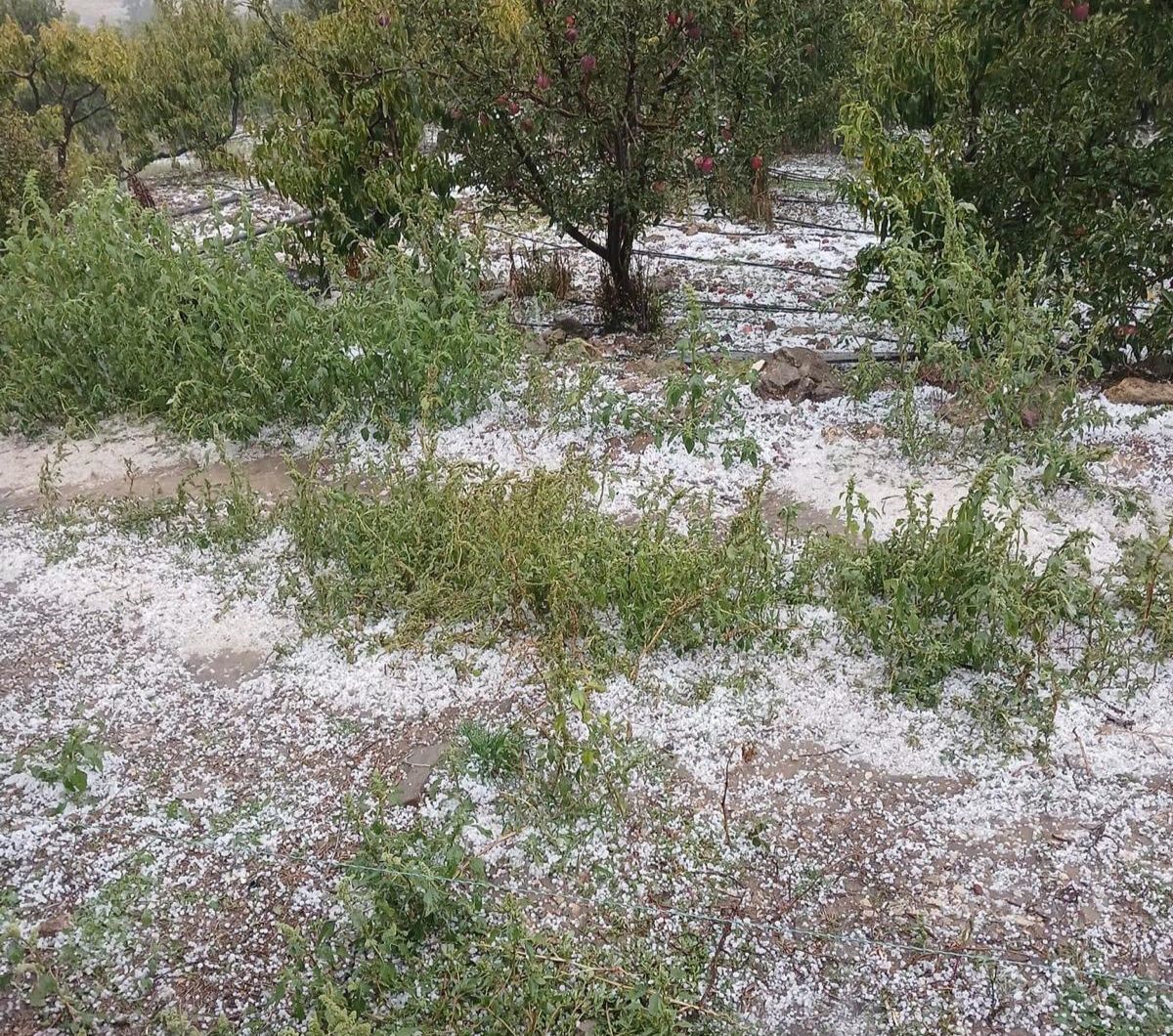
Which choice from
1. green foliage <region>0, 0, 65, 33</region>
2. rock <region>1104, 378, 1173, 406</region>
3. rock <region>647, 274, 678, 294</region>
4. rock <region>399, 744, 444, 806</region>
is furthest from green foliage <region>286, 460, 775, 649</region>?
green foliage <region>0, 0, 65, 33</region>

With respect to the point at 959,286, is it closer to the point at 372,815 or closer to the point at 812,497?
the point at 812,497

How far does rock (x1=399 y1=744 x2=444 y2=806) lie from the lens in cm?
249

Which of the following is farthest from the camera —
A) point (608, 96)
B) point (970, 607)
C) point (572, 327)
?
point (572, 327)

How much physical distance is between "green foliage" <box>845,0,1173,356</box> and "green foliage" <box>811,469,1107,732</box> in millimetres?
1489

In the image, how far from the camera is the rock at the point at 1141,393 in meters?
4.02

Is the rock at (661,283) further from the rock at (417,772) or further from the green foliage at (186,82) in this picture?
the green foliage at (186,82)

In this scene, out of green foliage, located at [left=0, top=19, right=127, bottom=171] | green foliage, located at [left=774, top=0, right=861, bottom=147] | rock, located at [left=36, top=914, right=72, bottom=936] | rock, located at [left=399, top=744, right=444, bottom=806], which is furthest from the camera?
green foliage, located at [left=0, top=19, right=127, bottom=171]

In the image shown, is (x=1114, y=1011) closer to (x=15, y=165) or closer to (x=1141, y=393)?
(x=1141, y=393)

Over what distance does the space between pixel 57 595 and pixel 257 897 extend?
5.49ft

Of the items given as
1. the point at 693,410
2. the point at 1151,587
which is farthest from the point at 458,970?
the point at 693,410

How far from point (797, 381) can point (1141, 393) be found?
4.71ft

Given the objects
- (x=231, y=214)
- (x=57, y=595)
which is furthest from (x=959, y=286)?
(x=231, y=214)

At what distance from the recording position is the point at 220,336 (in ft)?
13.9

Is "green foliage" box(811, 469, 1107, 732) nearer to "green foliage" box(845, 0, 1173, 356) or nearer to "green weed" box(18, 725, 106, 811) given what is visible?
"green foliage" box(845, 0, 1173, 356)
